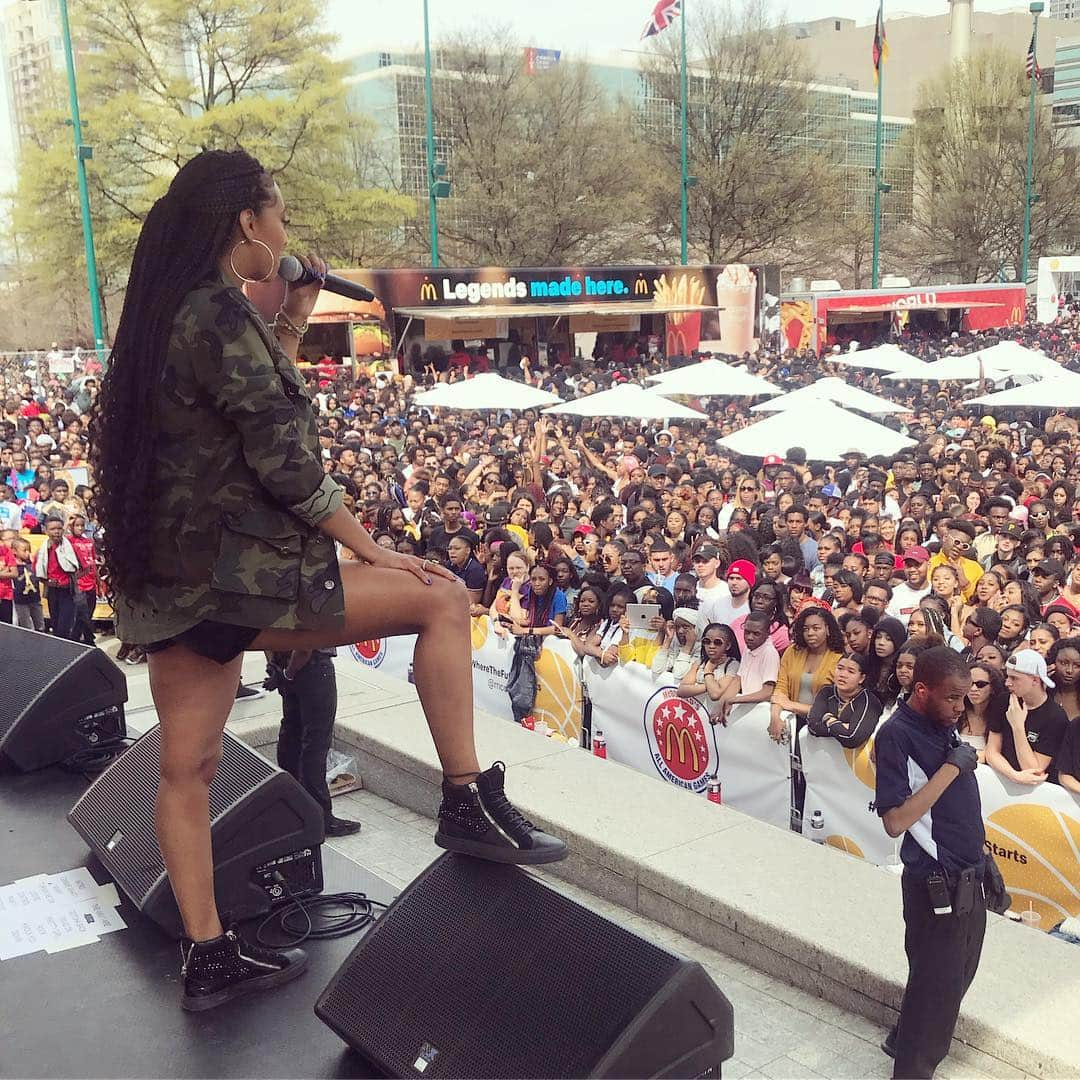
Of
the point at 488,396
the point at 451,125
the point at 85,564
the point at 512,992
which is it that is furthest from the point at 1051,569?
the point at 451,125

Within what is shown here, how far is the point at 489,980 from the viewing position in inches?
95.6

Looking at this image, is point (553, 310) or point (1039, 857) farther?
point (553, 310)

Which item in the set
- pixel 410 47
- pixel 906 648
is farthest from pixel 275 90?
pixel 906 648

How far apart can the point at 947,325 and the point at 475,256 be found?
17564 mm

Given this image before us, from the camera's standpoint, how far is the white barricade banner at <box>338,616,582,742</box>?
7.40m

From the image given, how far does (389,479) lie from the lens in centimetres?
1461

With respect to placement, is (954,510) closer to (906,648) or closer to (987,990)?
(906,648)

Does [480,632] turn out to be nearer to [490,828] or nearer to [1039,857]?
[1039,857]

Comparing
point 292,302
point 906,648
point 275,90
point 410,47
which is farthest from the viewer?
point 410,47

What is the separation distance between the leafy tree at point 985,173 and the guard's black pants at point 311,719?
183 feet

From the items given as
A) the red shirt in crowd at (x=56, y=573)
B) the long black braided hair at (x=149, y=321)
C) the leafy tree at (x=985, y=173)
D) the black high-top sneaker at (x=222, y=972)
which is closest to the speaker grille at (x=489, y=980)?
the black high-top sneaker at (x=222, y=972)

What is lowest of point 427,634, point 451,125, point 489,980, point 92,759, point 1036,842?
point 1036,842

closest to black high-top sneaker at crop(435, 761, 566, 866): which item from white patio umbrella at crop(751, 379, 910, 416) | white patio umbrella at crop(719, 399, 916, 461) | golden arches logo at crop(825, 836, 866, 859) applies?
golden arches logo at crop(825, 836, 866, 859)

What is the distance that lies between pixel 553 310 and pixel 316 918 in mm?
30294
